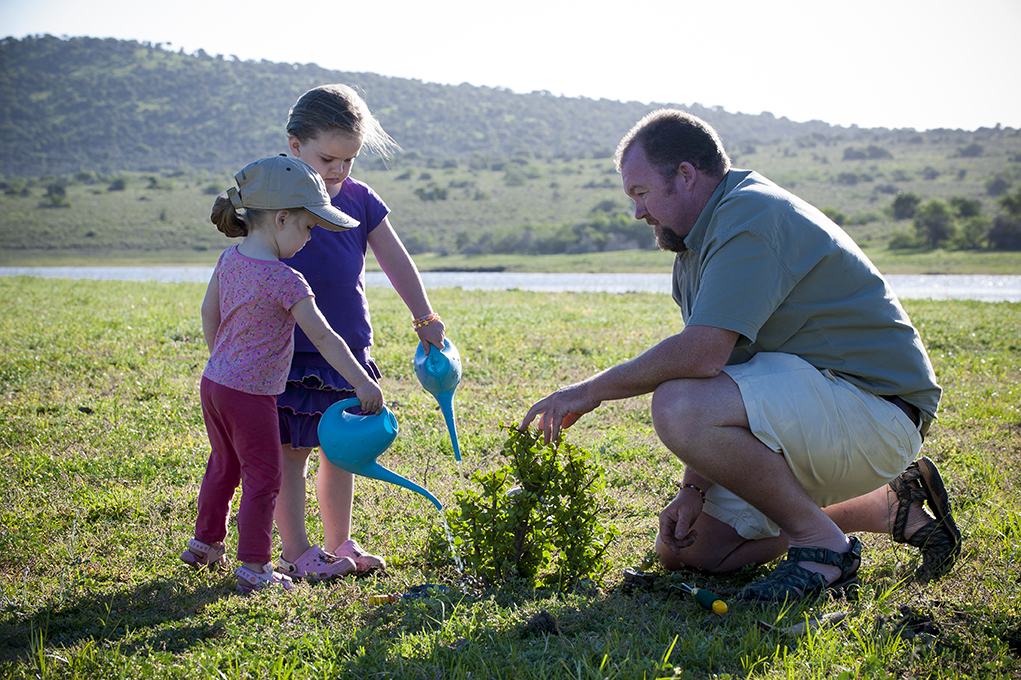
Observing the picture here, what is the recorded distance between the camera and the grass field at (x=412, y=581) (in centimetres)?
219

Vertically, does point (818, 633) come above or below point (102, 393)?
above

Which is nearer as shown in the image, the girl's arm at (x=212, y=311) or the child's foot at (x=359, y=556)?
the girl's arm at (x=212, y=311)

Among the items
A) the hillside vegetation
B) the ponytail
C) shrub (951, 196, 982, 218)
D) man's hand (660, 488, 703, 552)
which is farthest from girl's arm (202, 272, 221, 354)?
shrub (951, 196, 982, 218)

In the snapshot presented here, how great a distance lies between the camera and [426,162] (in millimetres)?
90938

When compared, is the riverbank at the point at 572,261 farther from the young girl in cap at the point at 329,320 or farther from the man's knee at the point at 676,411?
the young girl in cap at the point at 329,320

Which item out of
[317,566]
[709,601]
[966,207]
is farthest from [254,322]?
[966,207]

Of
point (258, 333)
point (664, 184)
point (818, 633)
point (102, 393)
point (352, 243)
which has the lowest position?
point (102, 393)

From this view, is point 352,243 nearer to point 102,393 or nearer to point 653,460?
point 653,460

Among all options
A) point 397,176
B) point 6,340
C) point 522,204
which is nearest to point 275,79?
point 397,176

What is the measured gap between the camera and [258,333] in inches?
110

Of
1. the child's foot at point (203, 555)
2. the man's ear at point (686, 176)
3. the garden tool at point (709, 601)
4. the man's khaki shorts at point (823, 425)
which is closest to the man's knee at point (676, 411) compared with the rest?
the man's khaki shorts at point (823, 425)

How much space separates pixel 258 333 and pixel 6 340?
6365 mm

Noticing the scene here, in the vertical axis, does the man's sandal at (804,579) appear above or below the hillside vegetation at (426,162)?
below

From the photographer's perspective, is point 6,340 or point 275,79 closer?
point 6,340
